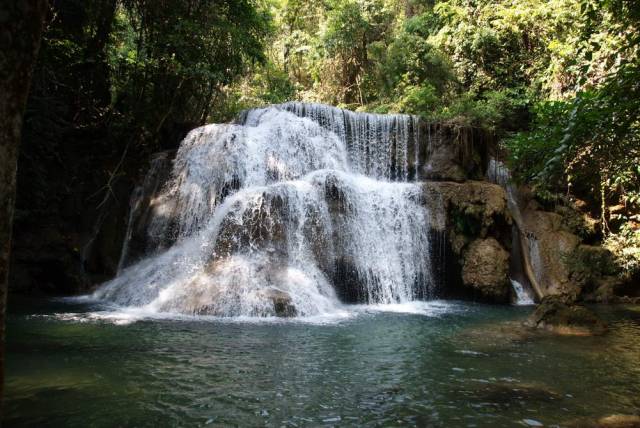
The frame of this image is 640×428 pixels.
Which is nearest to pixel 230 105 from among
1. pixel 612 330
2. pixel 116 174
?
pixel 116 174

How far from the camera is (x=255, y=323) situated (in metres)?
8.50

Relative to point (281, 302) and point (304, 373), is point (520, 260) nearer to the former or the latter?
point (281, 302)

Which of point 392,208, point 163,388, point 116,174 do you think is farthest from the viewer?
point 116,174

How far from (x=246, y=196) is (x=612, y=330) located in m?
7.67

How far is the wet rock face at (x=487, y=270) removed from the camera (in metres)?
12.3

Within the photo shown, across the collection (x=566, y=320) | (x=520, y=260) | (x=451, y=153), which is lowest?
(x=566, y=320)

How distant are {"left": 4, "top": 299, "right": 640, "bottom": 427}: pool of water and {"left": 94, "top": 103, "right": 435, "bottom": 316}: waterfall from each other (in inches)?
43.0

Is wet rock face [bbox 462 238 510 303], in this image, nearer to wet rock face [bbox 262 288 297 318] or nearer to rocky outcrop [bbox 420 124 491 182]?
rocky outcrop [bbox 420 124 491 182]

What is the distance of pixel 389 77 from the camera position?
2189cm

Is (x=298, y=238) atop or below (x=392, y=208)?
below

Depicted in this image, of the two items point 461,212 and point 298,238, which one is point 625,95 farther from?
point 461,212

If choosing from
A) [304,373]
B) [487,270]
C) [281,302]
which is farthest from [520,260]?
[304,373]

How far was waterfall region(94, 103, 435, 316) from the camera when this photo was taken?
985 centimetres

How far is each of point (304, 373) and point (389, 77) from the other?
59.8 ft
